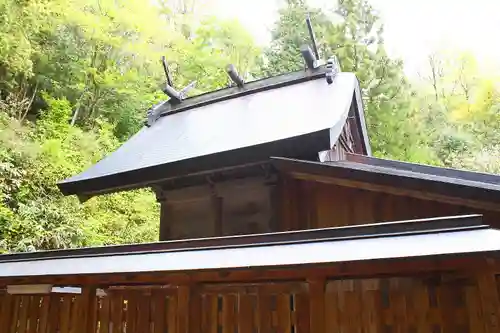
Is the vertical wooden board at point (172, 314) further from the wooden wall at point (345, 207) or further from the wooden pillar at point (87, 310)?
the wooden wall at point (345, 207)

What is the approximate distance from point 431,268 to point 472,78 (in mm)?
24399

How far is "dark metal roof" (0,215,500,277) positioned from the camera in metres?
2.48

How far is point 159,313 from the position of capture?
11.9ft

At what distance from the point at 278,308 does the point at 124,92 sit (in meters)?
14.3

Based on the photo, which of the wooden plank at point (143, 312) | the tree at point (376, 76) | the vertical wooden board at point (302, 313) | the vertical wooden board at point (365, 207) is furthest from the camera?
the tree at point (376, 76)

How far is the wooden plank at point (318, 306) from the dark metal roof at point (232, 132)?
2098 millimetres

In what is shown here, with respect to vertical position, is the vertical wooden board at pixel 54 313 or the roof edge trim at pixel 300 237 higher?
the roof edge trim at pixel 300 237

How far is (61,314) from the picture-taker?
13.1 ft

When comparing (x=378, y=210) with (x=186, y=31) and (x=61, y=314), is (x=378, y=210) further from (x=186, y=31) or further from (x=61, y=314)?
(x=186, y=31)

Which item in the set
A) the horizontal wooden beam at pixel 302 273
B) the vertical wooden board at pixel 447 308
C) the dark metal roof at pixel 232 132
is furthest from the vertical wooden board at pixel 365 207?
the vertical wooden board at pixel 447 308

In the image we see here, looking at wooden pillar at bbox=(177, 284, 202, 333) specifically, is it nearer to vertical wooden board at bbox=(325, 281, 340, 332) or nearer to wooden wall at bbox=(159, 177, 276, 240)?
vertical wooden board at bbox=(325, 281, 340, 332)

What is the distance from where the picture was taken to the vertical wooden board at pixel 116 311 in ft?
12.4

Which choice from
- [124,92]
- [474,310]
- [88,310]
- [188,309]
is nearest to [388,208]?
[474,310]

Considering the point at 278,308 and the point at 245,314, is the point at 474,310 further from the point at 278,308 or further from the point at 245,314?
the point at 245,314
